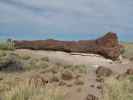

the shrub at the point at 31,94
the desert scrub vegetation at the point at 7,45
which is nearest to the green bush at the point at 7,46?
the desert scrub vegetation at the point at 7,45

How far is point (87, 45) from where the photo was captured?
116 ft

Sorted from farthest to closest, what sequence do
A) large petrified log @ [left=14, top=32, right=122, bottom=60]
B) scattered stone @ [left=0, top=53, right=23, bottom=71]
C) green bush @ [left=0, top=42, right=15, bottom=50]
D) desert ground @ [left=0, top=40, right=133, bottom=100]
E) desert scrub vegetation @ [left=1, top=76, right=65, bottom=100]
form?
1. green bush @ [left=0, top=42, right=15, bottom=50]
2. large petrified log @ [left=14, top=32, right=122, bottom=60]
3. scattered stone @ [left=0, top=53, right=23, bottom=71]
4. desert ground @ [left=0, top=40, right=133, bottom=100]
5. desert scrub vegetation @ [left=1, top=76, right=65, bottom=100]

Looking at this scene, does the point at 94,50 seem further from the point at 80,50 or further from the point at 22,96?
the point at 22,96

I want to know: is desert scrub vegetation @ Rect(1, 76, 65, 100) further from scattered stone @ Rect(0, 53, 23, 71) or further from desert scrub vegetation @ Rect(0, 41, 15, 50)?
desert scrub vegetation @ Rect(0, 41, 15, 50)

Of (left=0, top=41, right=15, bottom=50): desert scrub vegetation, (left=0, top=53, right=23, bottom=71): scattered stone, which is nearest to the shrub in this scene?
(left=0, top=53, right=23, bottom=71): scattered stone

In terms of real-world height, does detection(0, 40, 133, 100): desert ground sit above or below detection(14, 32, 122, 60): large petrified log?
below

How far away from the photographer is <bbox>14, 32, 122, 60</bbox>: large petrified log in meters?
33.8

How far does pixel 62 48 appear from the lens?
36.2m

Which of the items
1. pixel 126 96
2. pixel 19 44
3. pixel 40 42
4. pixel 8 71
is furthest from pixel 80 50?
pixel 126 96

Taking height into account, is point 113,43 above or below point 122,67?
above

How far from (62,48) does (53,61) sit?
10.9ft

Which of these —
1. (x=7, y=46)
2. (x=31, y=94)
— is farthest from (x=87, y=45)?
(x=31, y=94)

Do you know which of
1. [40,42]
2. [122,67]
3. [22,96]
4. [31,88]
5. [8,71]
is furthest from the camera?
[40,42]

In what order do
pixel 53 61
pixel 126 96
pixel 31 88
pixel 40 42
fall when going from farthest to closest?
1. pixel 40 42
2. pixel 53 61
3. pixel 126 96
4. pixel 31 88
